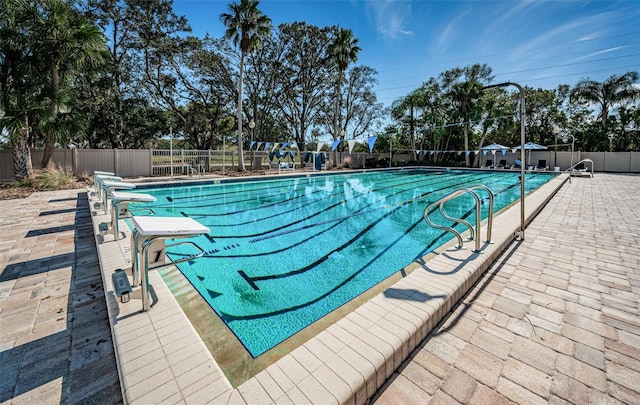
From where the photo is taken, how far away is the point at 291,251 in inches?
177

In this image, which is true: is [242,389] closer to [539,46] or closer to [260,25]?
[260,25]

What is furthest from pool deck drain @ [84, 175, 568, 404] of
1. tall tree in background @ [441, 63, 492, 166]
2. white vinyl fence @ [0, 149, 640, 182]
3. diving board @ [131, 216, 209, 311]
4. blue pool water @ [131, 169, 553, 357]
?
tall tree in background @ [441, 63, 492, 166]

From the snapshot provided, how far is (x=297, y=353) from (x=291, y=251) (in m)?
2.81

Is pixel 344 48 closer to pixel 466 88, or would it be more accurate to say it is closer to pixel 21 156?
pixel 466 88

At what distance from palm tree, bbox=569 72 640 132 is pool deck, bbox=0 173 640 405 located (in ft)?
84.9

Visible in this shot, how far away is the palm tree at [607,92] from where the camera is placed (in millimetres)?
19891

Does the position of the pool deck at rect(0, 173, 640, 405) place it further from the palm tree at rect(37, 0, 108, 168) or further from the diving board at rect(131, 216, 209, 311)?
the palm tree at rect(37, 0, 108, 168)

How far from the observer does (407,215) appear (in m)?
7.07

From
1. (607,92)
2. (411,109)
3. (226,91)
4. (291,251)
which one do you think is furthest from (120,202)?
(607,92)

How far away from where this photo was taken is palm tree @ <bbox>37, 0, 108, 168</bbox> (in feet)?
29.5

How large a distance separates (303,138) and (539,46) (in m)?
18.9

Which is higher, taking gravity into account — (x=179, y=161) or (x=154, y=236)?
(x=179, y=161)

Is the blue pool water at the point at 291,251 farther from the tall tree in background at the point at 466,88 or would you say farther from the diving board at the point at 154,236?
the tall tree in background at the point at 466,88

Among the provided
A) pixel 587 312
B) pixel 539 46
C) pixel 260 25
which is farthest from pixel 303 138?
pixel 587 312
